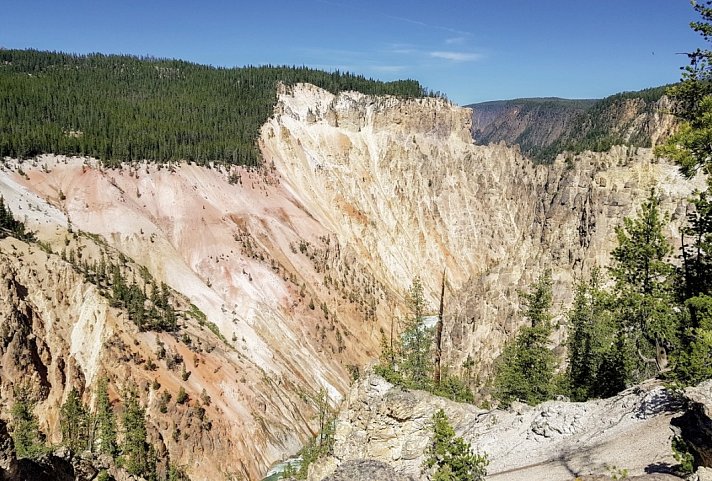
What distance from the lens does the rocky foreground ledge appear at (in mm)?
12117

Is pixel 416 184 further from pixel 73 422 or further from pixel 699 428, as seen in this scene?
pixel 699 428

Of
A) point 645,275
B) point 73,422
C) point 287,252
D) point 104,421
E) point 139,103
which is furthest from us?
point 139,103

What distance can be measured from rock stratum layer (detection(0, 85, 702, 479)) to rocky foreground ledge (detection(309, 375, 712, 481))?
19.1 meters

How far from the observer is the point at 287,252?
6438 centimetres

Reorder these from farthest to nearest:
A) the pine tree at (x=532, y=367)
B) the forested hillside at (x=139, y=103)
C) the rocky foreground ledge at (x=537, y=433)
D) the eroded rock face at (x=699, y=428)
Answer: the forested hillside at (x=139, y=103)
the pine tree at (x=532, y=367)
the rocky foreground ledge at (x=537, y=433)
the eroded rock face at (x=699, y=428)

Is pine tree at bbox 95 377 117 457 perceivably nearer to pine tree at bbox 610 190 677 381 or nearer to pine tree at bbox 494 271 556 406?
pine tree at bbox 494 271 556 406

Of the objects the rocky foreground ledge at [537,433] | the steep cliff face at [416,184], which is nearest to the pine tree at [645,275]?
the rocky foreground ledge at [537,433]

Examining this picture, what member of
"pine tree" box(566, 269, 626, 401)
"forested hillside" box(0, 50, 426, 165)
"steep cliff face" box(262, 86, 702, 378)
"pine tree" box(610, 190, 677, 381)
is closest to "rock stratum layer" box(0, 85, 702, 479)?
"steep cliff face" box(262, 86, 702, 378)

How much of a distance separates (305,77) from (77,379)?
69.4 meters

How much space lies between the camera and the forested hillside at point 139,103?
61.8 meters

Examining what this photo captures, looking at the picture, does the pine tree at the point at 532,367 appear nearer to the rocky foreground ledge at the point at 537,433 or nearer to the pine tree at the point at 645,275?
the rocky foreground ledge at the point at 537,433

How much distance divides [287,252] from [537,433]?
48.1 meters

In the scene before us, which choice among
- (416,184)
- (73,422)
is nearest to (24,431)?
(73,422)

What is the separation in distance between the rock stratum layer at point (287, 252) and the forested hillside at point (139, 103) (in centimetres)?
281
